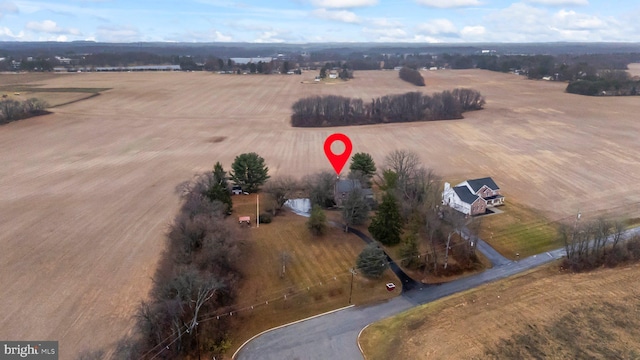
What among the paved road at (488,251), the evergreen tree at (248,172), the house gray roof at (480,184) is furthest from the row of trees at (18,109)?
the paved road at (488,251)

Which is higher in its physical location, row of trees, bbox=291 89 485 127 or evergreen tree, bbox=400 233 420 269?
row of trees, bbox=291 89 485 127

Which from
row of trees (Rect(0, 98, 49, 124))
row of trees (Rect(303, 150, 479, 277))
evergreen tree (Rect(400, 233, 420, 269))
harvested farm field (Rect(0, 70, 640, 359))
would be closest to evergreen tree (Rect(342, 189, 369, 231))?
row of trees (Rect(303, 150, 479, 277))

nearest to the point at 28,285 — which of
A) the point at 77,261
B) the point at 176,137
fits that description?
the point at 77,261

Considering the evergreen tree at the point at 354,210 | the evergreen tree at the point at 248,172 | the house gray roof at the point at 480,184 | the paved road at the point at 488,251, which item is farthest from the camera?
the evergreen tree at the point at 248,172

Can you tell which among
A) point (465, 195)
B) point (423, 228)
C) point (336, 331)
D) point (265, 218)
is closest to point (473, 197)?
point (465, 195)

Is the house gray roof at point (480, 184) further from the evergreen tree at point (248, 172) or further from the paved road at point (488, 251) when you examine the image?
the evergreen tree at point (248, 172)

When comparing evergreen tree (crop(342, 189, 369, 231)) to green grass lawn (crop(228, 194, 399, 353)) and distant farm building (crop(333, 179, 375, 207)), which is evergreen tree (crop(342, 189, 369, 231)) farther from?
distant farm building (crop(333, 179, 375, 207))

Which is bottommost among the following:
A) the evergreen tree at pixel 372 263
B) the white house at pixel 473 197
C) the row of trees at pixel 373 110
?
the evergreen tree at pixel 372 263
